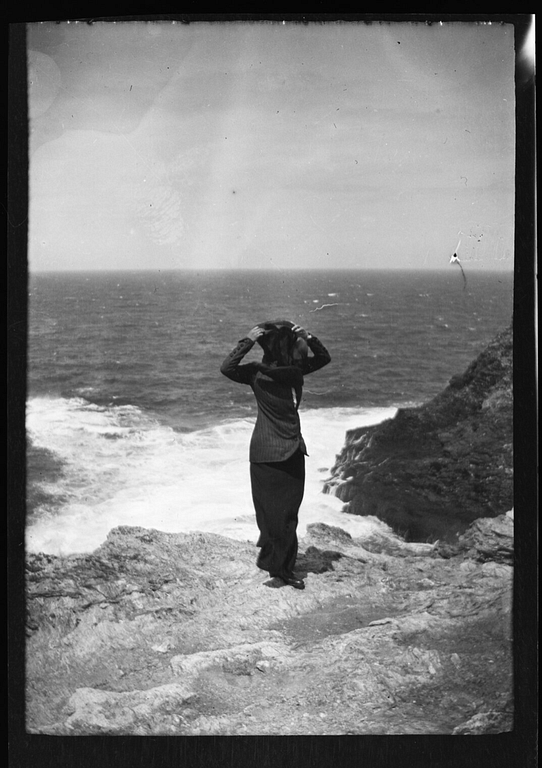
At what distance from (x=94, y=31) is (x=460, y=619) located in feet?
18.7

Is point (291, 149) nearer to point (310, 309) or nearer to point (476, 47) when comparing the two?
point (310, 309)

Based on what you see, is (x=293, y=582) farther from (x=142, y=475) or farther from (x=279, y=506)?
(x=142, y=475)

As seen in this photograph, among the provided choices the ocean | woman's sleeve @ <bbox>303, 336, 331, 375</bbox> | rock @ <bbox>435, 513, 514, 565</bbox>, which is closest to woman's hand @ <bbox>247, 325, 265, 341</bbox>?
the ocean

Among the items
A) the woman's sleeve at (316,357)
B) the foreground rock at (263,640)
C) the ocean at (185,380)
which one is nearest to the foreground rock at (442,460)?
the ocean at (185,380)

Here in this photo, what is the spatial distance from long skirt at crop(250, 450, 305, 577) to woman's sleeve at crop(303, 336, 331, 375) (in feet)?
2.30

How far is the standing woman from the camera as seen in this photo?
648 cm

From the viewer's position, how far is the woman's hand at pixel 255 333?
20.9 feet

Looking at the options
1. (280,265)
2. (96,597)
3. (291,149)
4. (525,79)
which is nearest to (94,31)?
(291,149)

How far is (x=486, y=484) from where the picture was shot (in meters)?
6.78

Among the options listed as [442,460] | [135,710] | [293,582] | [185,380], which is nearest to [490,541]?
[442,460]

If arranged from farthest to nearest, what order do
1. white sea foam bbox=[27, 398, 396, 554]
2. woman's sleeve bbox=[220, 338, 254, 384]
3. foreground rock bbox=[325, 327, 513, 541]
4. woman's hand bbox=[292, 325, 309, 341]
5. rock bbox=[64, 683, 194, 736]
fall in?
1. foreground rock bbox=[325, 327, 513, 541]
2. white sea foam bbox=[27, 398, 396, 554]
3. woman's hand bbox=[292, 325, 309, 341]
4. woman's sleeve bbox=[220, 338, 254, 384]
5. rock bbox=[64, 683, 194, 736]

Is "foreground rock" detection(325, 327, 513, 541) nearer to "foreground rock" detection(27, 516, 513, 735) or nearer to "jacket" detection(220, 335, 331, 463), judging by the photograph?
"foreground rock" detection(27, 516, 513, 735)

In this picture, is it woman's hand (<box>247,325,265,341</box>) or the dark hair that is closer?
woman's hand (<box>247,325,265,341</box>)

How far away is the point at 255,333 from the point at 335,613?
239 cm
